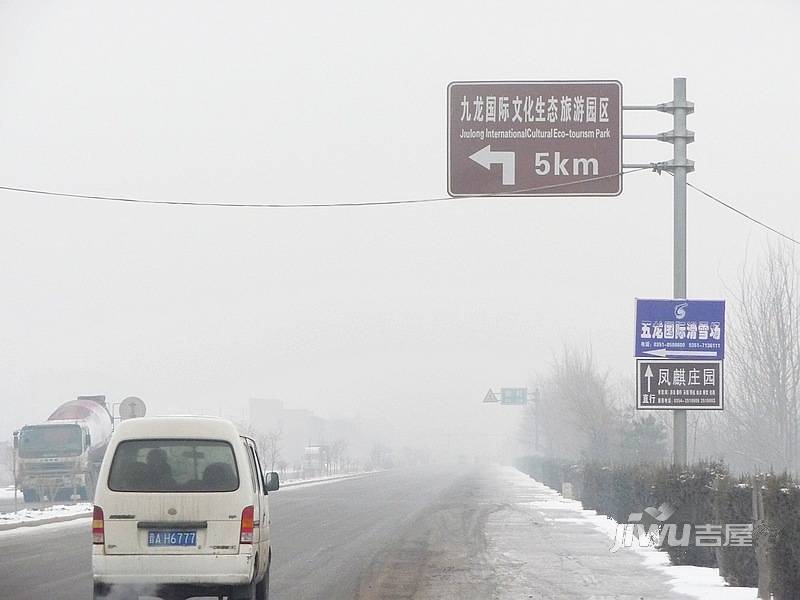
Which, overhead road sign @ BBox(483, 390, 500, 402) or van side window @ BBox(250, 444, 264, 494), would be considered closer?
van side window @ BBox(250, 444, 264, 494)

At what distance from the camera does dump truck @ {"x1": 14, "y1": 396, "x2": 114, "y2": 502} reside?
138 feet

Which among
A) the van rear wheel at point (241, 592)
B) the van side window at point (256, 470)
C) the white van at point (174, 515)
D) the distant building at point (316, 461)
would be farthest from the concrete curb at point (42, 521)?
the distant building at point (316, 461)

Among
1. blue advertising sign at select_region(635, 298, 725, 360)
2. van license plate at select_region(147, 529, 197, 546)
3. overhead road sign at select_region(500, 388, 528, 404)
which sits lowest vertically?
overhead road sign at select_region(500, 388, 528, 404)

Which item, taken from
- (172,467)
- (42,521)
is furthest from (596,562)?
(42,521)

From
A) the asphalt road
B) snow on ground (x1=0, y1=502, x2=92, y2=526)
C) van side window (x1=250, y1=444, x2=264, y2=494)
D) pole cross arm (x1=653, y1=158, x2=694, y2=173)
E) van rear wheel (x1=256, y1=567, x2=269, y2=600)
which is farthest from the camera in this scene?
snow on ground (x1=0, y1=502, x2=92, y2=526)

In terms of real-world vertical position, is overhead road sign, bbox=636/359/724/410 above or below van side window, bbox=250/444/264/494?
above

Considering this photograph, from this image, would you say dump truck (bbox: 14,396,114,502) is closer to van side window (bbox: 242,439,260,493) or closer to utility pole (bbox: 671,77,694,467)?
utility pole (bbox: 671,77,694,467)

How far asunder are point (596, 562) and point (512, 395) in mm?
66024

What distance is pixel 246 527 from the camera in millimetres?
10906

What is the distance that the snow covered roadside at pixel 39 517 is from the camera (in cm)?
2708

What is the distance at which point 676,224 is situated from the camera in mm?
17750

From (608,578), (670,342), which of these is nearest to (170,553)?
(608,578)

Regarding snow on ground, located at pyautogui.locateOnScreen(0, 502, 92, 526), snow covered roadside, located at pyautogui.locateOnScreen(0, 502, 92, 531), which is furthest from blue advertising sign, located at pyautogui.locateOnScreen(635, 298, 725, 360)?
snow on ground, located at pyautogui.locateOnScreen(0, 502, 92, 526)

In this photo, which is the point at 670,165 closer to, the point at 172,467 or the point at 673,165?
the point at 673,165
